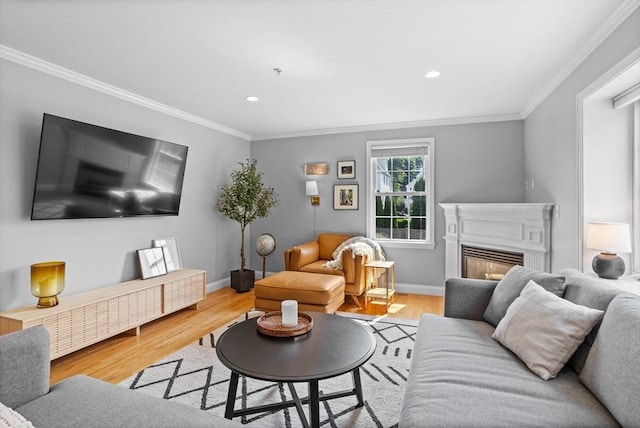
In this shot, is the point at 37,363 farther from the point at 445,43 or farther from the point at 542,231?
the point at 542,231

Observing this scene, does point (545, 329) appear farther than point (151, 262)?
No

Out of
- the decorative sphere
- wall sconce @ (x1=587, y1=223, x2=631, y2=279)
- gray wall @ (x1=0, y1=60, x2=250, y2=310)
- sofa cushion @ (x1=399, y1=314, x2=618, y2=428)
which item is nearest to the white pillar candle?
sofa cushion @ (x1=399, y1=314, x2=618, y2=428)

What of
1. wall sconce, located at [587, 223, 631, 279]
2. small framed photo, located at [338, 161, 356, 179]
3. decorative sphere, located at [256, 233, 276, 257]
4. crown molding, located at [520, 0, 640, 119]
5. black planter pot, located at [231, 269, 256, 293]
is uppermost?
crown molding, located at [520, 0, 640, 119]

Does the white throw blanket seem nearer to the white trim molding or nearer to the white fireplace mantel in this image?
the white fireplace mantel

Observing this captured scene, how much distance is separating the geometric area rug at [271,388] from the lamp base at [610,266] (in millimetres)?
1492

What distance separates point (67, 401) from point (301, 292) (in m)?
2.24

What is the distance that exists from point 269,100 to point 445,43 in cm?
196

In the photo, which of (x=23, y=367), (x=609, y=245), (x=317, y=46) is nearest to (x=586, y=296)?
(x=609, y=245)

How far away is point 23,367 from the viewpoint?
1366 mm

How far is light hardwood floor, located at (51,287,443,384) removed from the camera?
2539 mm

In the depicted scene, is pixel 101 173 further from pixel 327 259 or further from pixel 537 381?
pixel 537 381

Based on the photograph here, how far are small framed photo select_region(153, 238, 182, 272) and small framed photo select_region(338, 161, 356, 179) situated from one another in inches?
97.5

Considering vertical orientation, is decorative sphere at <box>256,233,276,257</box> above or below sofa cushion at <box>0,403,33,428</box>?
above

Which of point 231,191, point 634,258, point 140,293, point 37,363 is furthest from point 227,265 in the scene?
point 634,258
